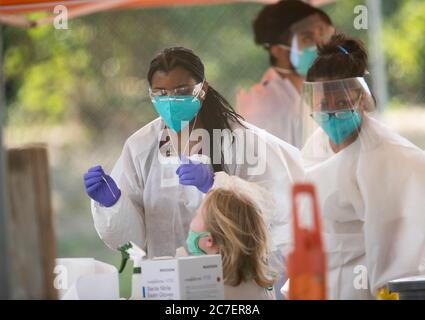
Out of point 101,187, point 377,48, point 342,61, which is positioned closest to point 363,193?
point 342,61

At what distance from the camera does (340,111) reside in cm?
329

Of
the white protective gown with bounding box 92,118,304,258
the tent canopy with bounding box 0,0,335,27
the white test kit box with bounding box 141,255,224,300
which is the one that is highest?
the tent canopy with bounding box 0,0,335,27

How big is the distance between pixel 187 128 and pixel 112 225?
1.32 ft

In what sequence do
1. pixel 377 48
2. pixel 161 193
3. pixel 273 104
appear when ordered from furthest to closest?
pixel 377 48, pixel 273 104, pixel 161 193

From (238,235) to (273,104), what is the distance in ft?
5.51

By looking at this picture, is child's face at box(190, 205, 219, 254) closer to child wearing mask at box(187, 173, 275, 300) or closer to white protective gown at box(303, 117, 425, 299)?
child wearing mask at box(187, 173, 275, 300)

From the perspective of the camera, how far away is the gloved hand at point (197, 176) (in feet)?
10.7

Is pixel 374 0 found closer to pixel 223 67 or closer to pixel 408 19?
pixel 408 19

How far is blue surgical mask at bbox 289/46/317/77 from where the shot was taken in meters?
4.06

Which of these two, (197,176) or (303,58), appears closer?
(197,176)

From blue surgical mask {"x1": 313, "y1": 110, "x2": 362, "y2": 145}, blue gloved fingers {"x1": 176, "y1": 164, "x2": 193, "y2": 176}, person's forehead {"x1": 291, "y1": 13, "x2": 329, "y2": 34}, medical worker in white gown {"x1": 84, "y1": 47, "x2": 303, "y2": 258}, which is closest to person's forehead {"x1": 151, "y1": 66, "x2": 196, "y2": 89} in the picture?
medical worker in white gown {"x1": 84, "y1": 47, "x2": 303, "y2": 258}

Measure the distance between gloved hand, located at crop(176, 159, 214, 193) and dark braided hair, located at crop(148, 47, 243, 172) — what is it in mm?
55

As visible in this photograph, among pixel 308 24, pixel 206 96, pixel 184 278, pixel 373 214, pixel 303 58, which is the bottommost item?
pixel 184 278

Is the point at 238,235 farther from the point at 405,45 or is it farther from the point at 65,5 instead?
the point at 405,45
